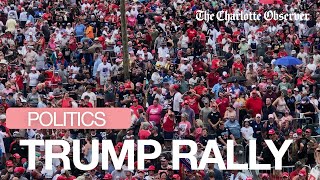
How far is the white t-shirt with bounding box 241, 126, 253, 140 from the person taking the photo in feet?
105

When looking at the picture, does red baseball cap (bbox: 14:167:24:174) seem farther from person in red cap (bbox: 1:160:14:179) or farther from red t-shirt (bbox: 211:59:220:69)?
red t-shirt (bbox: 211:59:220:69)

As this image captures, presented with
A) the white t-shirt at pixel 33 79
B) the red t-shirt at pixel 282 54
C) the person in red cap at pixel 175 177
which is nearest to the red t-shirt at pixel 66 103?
the white t-shirt at pixel 33 79

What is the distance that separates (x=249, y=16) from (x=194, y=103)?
1070 centimetres

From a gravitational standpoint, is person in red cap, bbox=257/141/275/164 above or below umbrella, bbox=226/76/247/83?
below

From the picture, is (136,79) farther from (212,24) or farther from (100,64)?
(212,24)

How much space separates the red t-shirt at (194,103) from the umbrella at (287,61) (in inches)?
169

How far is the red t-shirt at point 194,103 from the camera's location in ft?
112

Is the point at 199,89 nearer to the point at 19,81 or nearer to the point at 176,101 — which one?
the point at 176,101

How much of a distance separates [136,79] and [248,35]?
6291 millimetres

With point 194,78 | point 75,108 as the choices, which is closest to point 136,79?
point 194,78

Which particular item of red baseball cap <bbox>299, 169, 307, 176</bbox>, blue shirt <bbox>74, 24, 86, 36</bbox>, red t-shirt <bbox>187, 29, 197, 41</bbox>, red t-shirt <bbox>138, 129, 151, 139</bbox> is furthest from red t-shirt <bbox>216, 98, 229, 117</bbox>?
blue shirt <bbox>74, 24, 86, 36</bbox>

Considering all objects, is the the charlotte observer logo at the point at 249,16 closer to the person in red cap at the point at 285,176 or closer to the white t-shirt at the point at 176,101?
the white t-shirt at the point at 176,101

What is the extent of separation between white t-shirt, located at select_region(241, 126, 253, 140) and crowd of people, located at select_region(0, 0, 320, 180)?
6 centimetres

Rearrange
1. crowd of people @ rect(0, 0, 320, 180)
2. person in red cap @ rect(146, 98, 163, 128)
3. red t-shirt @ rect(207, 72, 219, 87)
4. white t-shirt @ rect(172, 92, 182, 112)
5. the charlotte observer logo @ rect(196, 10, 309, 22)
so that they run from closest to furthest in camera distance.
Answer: crowd of people @ rect(0, 0, 320, 180), person in red cap @ rect(146, 98, 163, 128), white t-shirt @ rect(172, 92, 182, 112), red t-shirt @ rect(207, 72, 219, 87), the charlotte observer logo @ rect(196, 10, 309, 22)
